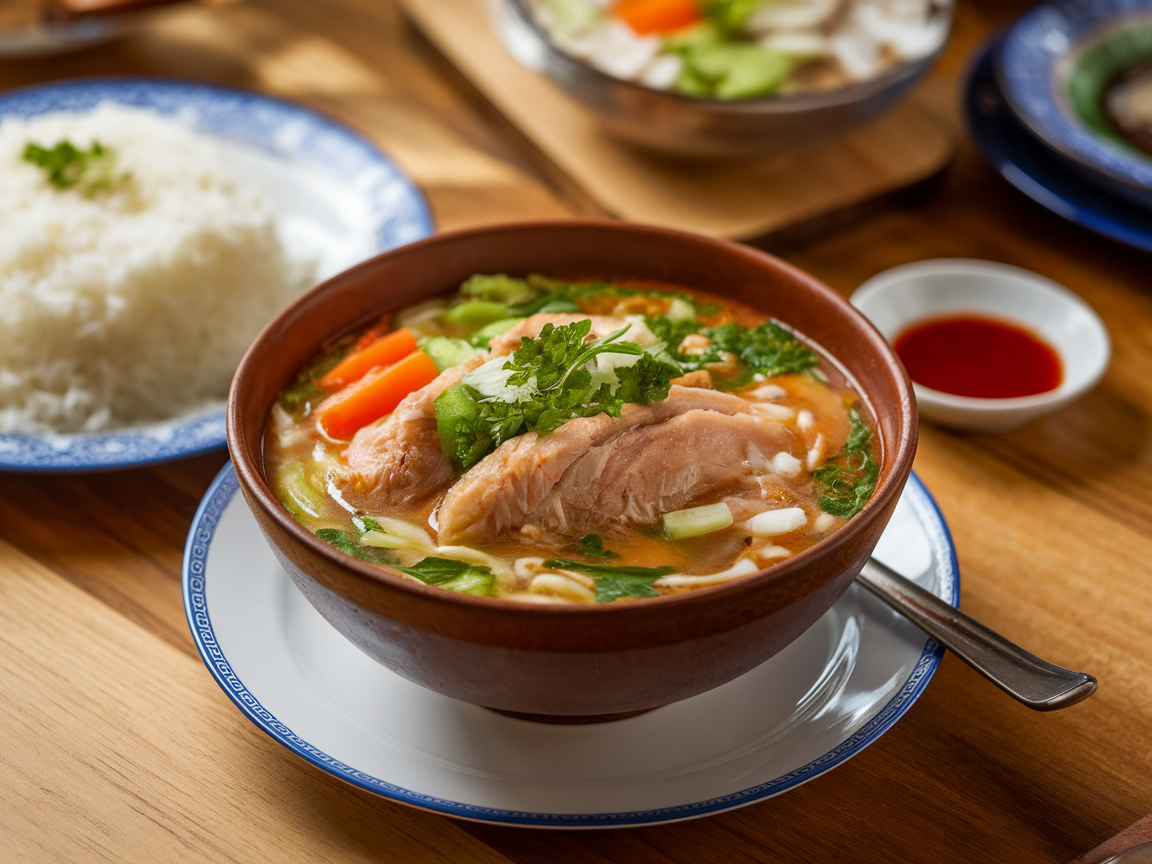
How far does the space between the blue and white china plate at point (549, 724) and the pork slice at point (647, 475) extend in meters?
0.30

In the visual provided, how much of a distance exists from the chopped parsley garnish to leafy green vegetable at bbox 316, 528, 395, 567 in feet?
0.67

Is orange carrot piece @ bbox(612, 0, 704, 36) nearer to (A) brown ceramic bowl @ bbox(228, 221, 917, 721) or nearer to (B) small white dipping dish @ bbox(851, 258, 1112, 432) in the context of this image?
(B) small white dipping dish @ bbox(851, 258, 1112, 432)

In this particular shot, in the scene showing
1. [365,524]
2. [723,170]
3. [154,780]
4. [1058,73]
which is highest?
[1058,73]

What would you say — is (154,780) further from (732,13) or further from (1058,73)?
(1058,73)

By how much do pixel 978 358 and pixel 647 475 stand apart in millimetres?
1327

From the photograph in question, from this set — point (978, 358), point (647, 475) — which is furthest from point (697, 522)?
point (978, 358)

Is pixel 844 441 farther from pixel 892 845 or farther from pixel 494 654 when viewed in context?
pixel 494 654

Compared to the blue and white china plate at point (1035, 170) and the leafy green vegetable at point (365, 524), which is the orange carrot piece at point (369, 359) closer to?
the leafy green vegetable at point (365, 524)

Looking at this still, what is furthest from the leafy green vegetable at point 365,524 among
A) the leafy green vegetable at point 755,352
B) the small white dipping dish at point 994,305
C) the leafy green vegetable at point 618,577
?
the small white dipping dish at point 994,305

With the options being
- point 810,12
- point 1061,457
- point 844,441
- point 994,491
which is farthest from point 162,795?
point 810,12

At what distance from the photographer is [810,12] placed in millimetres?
3191

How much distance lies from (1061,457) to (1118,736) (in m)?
0.81

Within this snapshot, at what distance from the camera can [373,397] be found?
1859mm

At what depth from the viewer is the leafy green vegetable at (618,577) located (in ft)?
4.98
